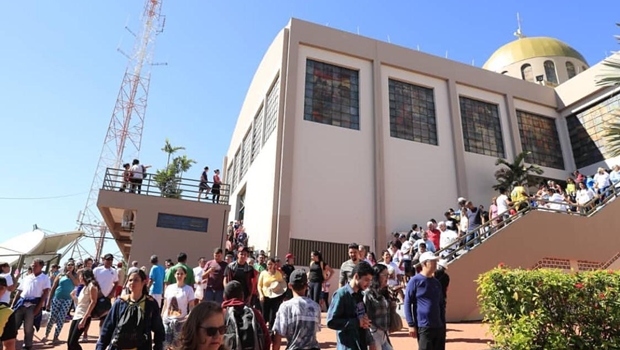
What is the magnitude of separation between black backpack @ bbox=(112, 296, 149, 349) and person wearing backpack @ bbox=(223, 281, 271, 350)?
82 cm

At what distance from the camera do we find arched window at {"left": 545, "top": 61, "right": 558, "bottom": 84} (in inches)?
1148

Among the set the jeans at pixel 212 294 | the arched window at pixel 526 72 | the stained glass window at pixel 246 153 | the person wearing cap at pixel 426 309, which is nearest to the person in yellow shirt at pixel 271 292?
the jeans at pixel 212 294

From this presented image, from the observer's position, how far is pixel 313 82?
18.3 metres

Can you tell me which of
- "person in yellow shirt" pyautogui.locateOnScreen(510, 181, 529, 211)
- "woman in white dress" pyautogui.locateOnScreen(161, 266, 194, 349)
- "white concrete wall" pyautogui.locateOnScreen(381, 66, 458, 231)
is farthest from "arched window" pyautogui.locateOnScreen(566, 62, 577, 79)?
"woman in white dress" pyautogui.locateOnScreen(161, 266, 194, 349)

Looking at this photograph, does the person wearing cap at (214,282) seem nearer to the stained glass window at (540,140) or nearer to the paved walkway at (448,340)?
the paved walkway at (448,340)

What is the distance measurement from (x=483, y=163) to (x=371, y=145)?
19.9 ft

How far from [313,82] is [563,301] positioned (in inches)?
558

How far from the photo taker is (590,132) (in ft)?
70.7

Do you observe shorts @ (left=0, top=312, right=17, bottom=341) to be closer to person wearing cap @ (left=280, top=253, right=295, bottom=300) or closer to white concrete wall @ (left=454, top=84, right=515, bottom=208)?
person wearing cap @ (left=280, top=253, right=295, bottom=300)

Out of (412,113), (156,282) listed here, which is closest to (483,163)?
(412,113)

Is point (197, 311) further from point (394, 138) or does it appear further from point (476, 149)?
point (476, 149)

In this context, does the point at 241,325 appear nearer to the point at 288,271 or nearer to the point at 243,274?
the point at 243,274

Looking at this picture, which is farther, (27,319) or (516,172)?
(516,172)

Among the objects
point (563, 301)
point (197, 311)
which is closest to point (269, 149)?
point (563, 301)
